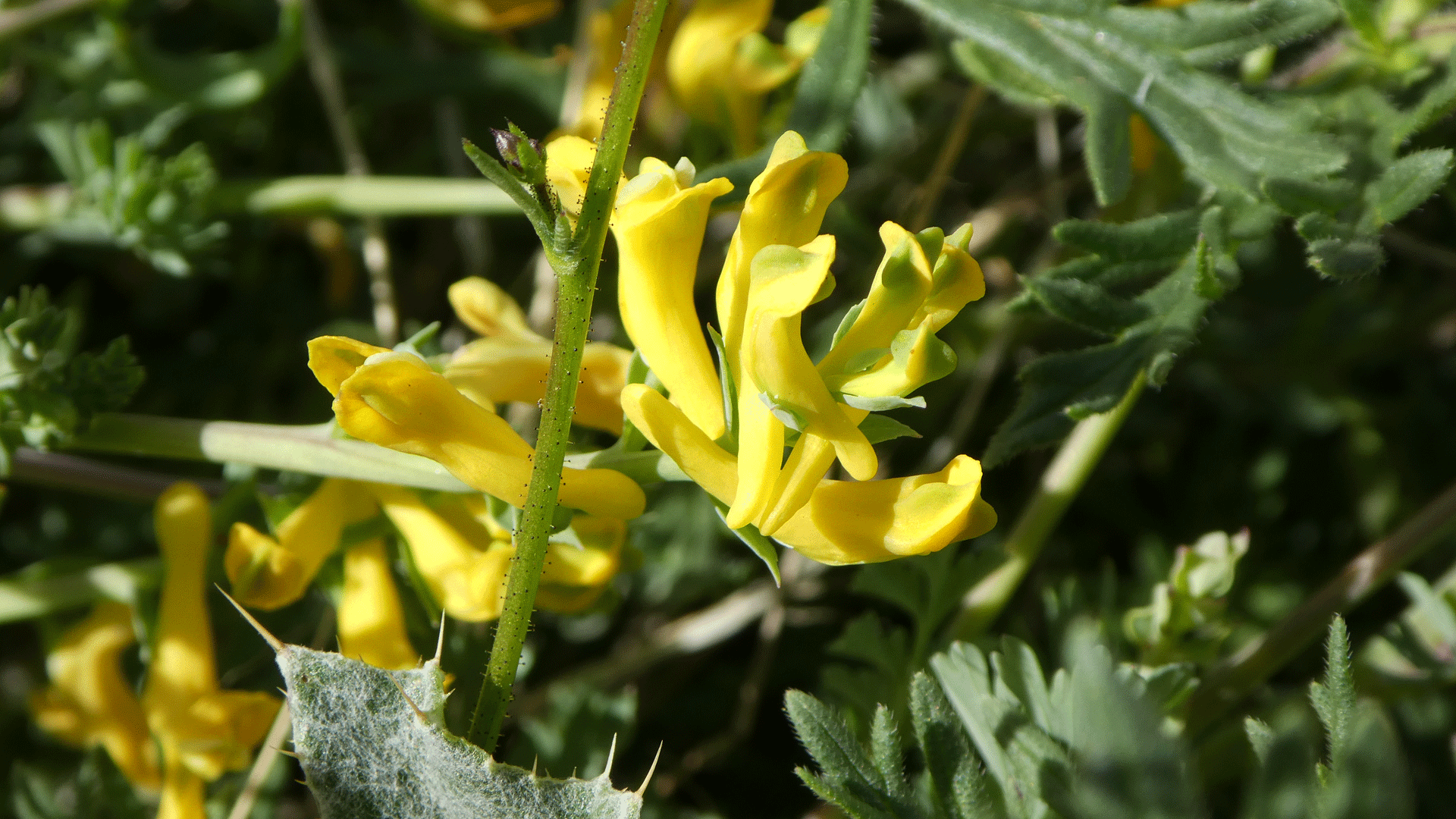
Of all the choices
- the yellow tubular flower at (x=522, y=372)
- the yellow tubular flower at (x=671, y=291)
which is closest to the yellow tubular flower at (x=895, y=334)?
the yellow tubular flower at (x=671, y=291)

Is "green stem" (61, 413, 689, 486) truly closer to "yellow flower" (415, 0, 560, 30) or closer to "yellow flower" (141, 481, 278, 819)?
"yellow flower" (141, 481, 278, 819)

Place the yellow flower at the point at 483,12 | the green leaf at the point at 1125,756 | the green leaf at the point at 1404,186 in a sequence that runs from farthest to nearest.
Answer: the yellow flower at the point at 483,12
the green leaf at the point at 1404,186
the green leaf at the point at 1125,756

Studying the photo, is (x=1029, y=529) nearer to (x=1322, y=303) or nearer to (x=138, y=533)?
(x=1322, y=303)

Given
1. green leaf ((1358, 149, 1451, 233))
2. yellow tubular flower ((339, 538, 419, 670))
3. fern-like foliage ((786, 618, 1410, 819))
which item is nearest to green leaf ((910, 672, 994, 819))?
fern-like foliage ((786, 618, 1410, 819))

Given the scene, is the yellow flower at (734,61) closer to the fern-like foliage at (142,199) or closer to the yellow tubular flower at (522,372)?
the yellow tubular flower at (522,372)

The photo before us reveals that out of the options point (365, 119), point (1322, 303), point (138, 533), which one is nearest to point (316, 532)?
point (138, 533)

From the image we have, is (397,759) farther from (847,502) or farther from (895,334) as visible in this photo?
(895,334)

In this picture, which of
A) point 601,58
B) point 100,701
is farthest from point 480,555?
point 601,58
